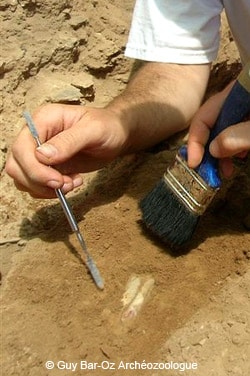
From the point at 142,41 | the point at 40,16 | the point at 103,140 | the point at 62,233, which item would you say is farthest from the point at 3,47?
the point at 62,233

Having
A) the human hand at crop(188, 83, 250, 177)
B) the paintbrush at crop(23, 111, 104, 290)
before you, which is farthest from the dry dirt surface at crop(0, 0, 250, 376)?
the human hand at crop(188, 83, 250, 177)

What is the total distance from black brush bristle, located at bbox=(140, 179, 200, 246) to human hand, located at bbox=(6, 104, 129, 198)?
19 cm

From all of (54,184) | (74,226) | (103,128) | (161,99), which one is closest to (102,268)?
(74,226)

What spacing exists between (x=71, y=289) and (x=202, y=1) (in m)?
0.94

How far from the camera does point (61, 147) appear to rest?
149 centimetres

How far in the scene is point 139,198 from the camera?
171 cm

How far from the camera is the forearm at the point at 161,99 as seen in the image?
1.84 meters

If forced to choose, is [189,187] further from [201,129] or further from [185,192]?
[201,129]

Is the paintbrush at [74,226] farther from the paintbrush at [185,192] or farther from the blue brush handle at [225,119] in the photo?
the blue brush handle at [225,119]

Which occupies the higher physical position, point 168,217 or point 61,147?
point 61,147

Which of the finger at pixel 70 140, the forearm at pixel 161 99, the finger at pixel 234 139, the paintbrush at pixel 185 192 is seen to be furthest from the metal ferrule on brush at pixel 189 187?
the forearm at pixel 161 99

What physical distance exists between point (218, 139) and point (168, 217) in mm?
243

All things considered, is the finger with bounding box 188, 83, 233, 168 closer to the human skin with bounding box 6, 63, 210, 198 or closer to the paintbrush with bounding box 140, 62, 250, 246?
the paintbrush with bounding box 140, 62, 250, 246

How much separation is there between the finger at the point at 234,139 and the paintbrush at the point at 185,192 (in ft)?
0.14
